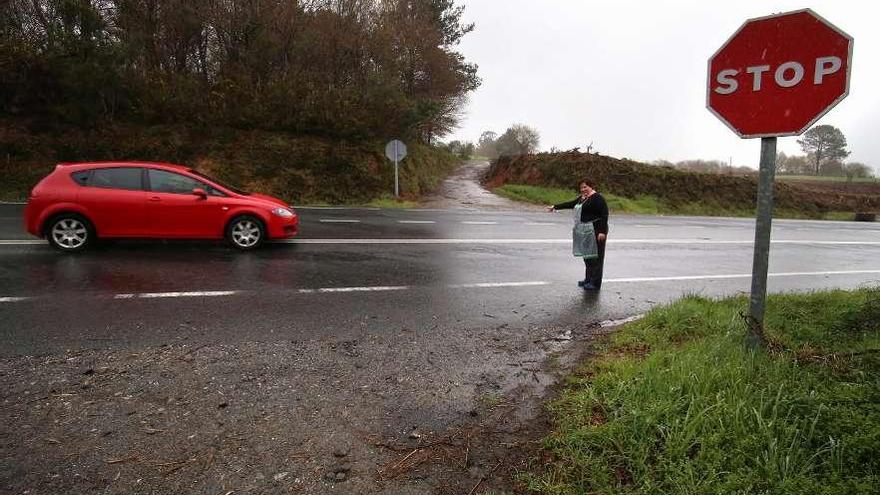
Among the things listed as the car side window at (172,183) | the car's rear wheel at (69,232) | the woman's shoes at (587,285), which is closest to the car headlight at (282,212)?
the car side window at (172,183)

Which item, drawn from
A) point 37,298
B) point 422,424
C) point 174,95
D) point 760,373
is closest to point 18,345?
point 37,298

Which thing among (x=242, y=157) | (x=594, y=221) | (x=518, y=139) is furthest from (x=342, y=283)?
(x=518, y=139)

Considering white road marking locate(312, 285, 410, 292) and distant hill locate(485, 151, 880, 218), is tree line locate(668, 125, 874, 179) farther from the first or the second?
white road marking locate(312, 285, 410, 292)

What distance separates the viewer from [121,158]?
18625 millimetres

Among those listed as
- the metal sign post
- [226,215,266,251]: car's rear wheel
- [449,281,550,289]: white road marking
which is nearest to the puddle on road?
[449,281,550,289]: white road marking

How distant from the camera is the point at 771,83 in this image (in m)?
3.12

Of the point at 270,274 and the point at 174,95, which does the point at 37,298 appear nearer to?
the point at 270,274

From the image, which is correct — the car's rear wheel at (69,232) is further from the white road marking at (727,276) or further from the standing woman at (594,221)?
the white road marking at (727,276)

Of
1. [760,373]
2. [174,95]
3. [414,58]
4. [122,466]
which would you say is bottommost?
[122,466]

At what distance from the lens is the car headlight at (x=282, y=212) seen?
866cm

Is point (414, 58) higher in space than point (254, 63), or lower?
higher

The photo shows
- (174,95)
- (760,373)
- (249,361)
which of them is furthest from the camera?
(174,95)

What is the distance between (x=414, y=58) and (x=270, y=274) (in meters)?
23.9

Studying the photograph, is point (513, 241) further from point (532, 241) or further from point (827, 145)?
point (827, 145)
